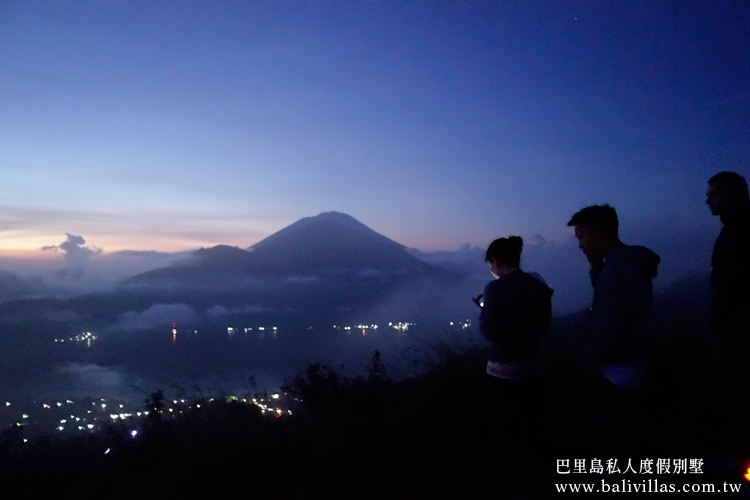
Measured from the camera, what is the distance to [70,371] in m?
22.9

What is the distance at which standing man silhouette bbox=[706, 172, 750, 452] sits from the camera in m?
2.74

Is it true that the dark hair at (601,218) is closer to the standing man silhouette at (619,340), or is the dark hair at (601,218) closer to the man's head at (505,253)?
the standing man silhouette at (619,340)

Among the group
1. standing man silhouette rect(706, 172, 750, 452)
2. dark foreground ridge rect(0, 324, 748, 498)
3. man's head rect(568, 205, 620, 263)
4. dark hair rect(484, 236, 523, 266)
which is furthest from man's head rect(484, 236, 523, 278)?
standing man silhouette rect(706, 172, 750, 452)

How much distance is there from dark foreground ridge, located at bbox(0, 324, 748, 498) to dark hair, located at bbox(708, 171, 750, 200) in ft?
4.25

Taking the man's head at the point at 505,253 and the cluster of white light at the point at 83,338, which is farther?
the cluster of white light at the point at 83,338

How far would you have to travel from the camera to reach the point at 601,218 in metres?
2.74

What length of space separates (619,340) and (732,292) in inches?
34.1

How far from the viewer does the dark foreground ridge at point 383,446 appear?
360 centimetres

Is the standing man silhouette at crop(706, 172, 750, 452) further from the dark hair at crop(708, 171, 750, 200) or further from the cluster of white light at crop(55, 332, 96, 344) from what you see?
the cluster of white light at crop(55, 332, 96, 344)

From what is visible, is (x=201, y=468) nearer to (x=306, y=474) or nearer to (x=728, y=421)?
(x=306, y=474)

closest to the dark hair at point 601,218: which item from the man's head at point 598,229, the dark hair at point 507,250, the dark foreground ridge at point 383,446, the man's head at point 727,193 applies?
the man's head at point 598,229

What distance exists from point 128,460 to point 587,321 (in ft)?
14.6

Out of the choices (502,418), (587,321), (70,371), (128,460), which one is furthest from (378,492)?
(70,371)

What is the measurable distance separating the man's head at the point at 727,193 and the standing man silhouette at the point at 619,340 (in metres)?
0.75
